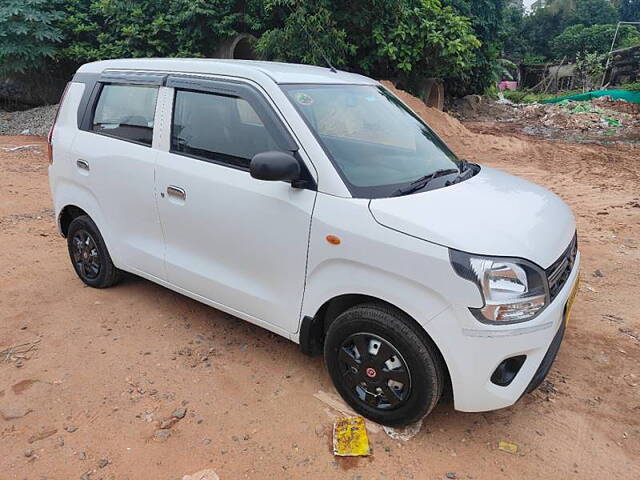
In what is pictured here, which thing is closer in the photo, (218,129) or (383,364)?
(383,364)

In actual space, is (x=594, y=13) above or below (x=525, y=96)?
above

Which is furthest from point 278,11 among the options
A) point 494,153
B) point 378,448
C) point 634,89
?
point 634,89

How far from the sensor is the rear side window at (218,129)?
290 cm

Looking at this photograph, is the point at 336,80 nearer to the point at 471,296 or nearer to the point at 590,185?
the point at 471,296

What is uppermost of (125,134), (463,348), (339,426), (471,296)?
(125,134)

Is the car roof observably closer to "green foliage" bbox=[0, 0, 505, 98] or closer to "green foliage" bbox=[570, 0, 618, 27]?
"green foliage" bbox=[0, 0, 505, 98]

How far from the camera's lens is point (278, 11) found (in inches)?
451

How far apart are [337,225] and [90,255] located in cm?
266

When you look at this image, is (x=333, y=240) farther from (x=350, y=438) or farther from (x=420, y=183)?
(x=350, y=438)

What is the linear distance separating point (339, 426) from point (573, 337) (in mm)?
2020

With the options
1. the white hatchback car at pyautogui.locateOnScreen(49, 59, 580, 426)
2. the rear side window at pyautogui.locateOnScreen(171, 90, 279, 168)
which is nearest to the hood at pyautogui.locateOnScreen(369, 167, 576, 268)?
the white hatchback car at pyautogui.locateOnScreen(49, 59, 580, 426)

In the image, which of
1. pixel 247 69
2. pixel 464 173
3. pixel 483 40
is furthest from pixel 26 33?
pixel 483 40

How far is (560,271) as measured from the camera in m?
2.56

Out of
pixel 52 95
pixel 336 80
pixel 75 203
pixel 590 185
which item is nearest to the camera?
pixel 336 80
